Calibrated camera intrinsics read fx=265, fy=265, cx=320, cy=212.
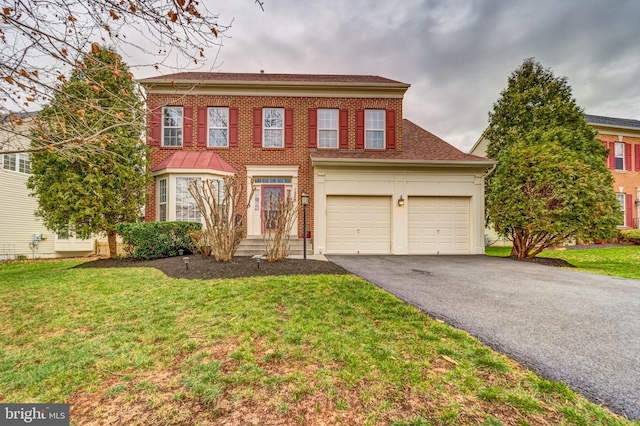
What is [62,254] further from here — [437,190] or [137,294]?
[437,190]

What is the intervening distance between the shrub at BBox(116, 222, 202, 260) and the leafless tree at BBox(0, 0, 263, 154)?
496 centimetres

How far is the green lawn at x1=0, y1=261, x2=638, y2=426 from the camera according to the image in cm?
174

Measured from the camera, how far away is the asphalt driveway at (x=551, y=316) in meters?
2.17

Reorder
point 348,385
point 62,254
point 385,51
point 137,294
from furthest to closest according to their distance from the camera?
1. point 62,254
2. point 385,51
3. point 137,294
4. point 348,385

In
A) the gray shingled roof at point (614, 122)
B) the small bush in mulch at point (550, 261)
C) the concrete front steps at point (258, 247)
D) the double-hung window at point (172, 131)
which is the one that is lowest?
the small bush in mulch at point (550, 261)

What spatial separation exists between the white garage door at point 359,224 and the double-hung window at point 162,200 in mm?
6100

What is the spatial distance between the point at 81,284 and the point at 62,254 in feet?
38.0

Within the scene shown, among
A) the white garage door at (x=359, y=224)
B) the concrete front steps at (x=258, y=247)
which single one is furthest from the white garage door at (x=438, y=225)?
the concrete front steps at (x=258, y=247)

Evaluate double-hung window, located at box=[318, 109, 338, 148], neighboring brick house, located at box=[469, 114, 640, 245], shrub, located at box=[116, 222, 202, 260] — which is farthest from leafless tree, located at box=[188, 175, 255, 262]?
neighboring brick house, located at box=[469, 114, 640, 245]

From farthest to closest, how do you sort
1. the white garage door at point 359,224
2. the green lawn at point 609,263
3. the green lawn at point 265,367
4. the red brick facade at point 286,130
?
1. the red brick facade at point 286,130
2. the white garage door at point 359,224
3. the green lawn at point 609,263
4. the green lawn at point 265,367

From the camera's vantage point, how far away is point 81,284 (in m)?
5.13

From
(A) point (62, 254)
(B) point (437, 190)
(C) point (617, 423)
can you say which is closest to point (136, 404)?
(C) point (617, 423)

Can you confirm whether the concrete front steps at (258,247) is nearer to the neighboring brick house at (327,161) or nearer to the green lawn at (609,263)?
the neighboring brick house at (327,161)

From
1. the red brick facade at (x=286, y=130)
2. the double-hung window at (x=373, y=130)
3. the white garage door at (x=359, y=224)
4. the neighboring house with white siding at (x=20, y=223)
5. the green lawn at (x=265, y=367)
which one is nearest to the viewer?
the green lawn at (x=265, y=367)
